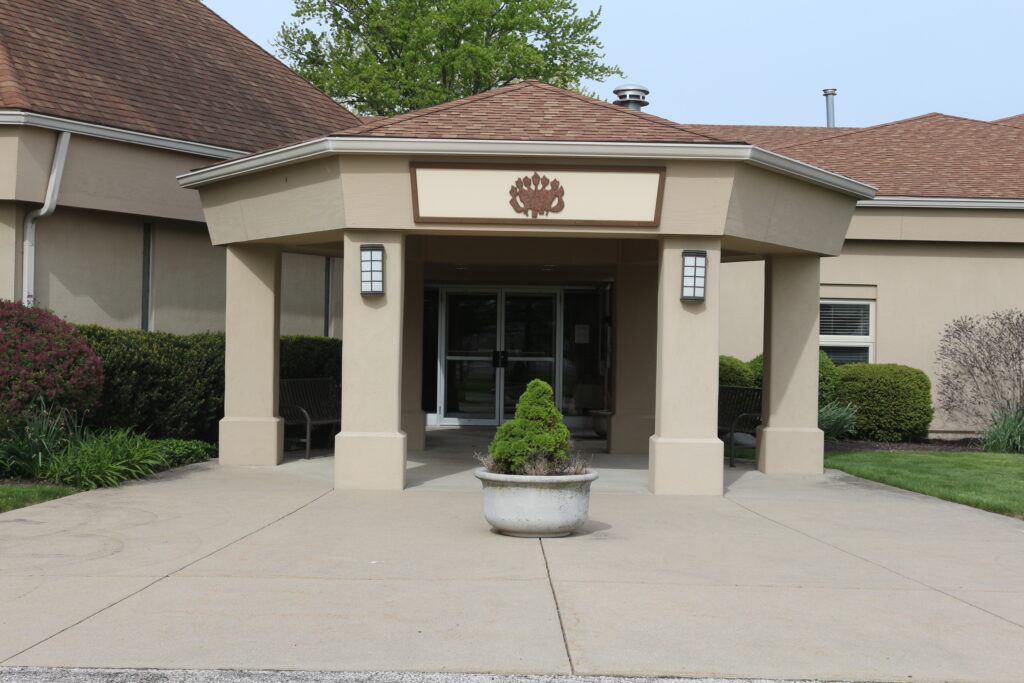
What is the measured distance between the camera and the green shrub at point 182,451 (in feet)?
43.1

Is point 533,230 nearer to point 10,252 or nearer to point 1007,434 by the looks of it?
point 10,252

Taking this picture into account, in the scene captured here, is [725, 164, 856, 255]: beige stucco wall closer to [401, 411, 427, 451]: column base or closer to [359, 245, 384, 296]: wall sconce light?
[359, 245, 384, 296]: wall sconce light

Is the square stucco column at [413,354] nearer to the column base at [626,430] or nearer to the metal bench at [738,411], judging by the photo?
the column base at [626,430]

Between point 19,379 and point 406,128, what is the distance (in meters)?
5.11

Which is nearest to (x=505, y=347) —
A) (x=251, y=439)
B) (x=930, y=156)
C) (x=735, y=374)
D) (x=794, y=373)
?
(x=735, y=374)

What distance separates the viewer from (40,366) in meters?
11.3

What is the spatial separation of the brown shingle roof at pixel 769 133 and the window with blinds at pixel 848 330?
631 cm

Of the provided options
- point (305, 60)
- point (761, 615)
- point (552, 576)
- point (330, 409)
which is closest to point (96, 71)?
point (330, 409)

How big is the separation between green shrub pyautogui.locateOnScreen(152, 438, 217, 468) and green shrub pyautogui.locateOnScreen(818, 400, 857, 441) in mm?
10091

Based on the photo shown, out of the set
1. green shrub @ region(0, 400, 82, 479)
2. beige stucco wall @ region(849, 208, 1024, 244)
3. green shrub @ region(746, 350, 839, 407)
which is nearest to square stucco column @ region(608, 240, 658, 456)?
green shrub @ region(746, 350, 839, 407)

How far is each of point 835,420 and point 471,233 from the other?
866 centimetres

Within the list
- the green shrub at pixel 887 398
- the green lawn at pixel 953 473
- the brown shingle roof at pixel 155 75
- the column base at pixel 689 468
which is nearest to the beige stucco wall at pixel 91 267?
the brown shingle roof at pixel 155 75

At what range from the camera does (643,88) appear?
16875mm

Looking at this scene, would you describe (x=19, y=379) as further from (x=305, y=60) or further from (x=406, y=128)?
(x=305, y=60)
